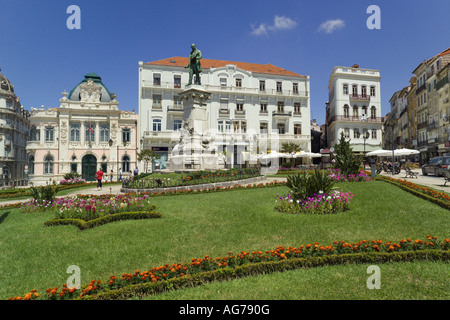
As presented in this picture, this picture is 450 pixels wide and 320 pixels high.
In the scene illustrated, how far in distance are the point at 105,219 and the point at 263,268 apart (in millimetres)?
5747

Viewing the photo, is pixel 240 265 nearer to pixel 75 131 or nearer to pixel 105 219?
pixel 105 219

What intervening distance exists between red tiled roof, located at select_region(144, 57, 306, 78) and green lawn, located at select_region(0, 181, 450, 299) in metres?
37.5

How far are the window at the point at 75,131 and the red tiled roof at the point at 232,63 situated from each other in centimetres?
1439

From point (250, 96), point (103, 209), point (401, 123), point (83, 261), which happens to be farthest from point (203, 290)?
point (401, 123)

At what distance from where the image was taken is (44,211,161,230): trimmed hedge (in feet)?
25.8

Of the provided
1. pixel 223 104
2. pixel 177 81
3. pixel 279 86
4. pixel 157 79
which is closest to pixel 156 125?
pixel 157 79

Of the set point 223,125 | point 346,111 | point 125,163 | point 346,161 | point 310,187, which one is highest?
point 346,111

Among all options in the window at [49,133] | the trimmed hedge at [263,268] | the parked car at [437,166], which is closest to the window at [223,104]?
the window at [49,133]

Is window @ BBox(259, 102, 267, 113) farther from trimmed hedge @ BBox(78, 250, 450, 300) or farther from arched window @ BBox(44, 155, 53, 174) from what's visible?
trimmed hedge @ BBox(78, 250, 450, 300)

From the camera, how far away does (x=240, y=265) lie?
462cm

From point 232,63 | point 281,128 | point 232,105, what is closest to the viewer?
point 232,105

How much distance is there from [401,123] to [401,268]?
61.6 m

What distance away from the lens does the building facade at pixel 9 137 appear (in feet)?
133

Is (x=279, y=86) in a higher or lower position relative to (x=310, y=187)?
higher
